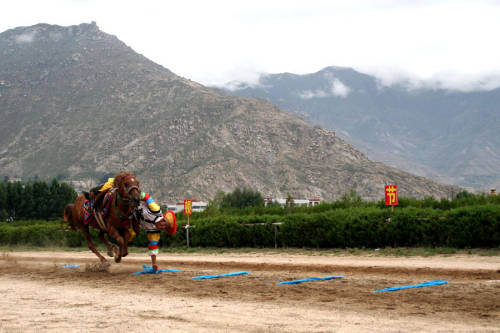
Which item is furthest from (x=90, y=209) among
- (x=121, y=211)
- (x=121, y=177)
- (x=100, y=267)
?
(x=121, y=177)

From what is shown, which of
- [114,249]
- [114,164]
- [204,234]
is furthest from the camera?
[114,164]

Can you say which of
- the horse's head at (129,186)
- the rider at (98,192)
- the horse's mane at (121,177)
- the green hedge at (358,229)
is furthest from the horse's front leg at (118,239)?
the green hedge at (358,229)

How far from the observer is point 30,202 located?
84.7 metres

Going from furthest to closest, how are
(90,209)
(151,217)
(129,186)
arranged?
(90,209) < (151,217) < (129,186)

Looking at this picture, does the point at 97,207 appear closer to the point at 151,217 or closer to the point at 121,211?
the point at 121,211

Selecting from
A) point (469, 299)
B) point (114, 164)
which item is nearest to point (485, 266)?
point (469, 299)

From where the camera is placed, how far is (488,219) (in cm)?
1880

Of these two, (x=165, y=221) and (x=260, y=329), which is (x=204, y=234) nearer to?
(x=165, y=221)

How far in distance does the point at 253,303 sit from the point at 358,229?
14.2 m

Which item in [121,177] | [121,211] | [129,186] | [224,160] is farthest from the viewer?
[224,160]

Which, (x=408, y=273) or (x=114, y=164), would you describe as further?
(x=114, y=164)

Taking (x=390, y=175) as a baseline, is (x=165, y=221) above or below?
below

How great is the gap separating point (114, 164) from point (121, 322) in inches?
7062

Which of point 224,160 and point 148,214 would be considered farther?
point 224,160
